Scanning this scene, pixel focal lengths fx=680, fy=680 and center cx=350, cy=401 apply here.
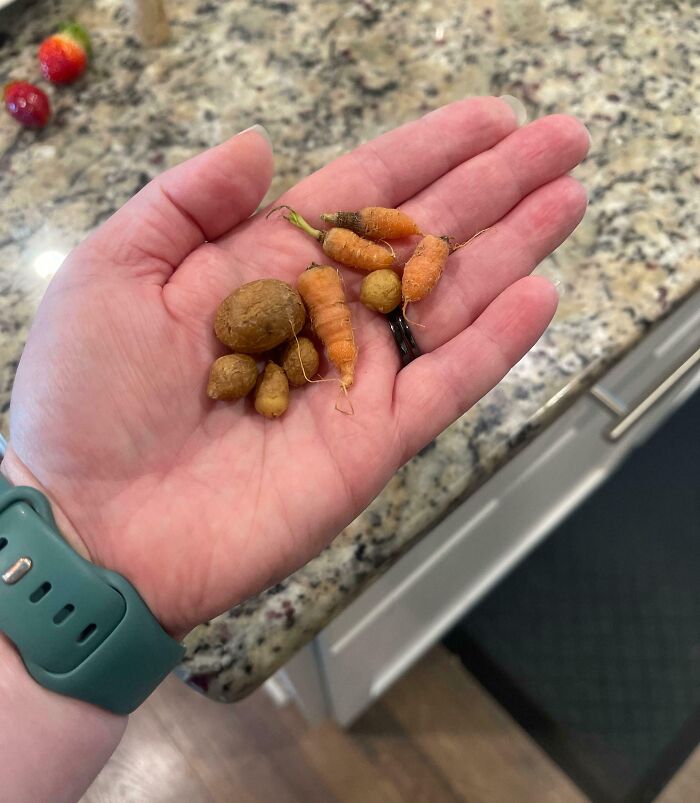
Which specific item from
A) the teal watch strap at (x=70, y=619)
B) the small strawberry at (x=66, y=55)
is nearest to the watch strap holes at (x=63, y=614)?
the teal watch strap at (x=70, y=619)

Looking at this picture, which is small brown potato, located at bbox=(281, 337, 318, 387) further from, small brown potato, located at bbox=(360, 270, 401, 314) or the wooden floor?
the wooden floor

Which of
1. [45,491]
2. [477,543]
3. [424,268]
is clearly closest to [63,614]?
[45,491]

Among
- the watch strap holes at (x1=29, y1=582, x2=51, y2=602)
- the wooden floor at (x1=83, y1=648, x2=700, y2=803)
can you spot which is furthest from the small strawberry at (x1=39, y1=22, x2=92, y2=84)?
the wooden floor at (x1=83, y1=648, x2=700, y2=803)

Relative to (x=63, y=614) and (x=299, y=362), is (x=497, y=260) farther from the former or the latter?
(x=63, y=614)

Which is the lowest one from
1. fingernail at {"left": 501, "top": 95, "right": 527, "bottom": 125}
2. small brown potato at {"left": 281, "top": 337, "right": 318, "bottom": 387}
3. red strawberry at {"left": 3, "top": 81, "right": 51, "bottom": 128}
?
small brown potato at {"left": 281, "top": 337, "right": 318, "bottom": 387}

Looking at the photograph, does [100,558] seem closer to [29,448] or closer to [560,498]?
[29,448]

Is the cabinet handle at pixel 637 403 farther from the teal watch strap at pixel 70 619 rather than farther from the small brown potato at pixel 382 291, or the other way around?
the teal watch strap at pixel 70 619
